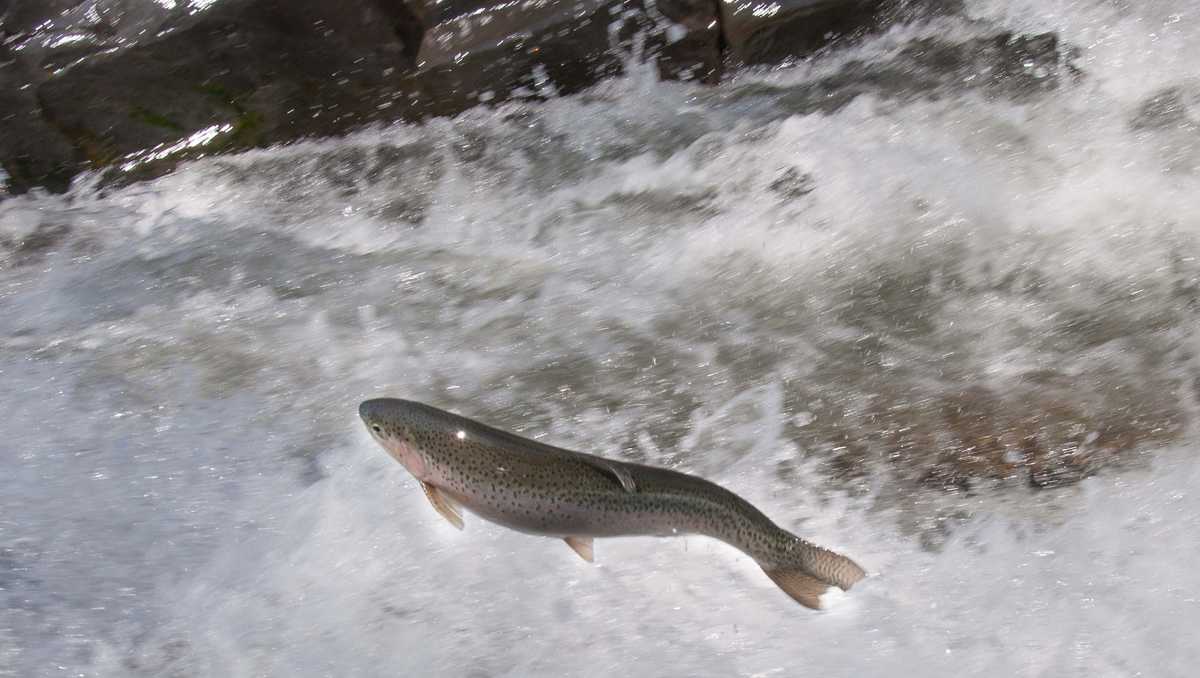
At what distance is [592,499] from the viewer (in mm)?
2662

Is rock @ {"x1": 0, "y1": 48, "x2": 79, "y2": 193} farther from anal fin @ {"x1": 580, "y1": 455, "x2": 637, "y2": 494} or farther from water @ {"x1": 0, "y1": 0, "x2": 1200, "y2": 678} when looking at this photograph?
anal fin @ {"x1": 580, "y1": 455, "x2": 637, "y2": 494}

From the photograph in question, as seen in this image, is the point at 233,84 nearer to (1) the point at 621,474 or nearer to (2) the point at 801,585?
(1) the point at 621,474

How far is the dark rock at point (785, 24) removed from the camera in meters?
5.55

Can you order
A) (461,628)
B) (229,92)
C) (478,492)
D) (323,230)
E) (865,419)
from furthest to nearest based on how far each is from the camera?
(229,92) → (323,230) → (865,419) → (461,628) → (478,492)

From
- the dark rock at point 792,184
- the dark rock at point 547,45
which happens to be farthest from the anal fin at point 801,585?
the dark rock at point 547,45

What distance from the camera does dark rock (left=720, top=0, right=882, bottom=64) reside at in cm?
555

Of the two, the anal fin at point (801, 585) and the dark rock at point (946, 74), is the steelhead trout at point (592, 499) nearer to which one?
the anal fin at point (801, 585)

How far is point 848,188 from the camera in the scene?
4.72 m

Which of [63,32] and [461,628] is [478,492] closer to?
[461,628]

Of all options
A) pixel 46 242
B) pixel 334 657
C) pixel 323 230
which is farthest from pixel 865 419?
pixel 46 242

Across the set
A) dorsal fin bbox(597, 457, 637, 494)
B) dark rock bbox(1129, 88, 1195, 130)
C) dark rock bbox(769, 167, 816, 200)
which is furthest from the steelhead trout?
→ dark rock bbox(1129, 88, 1195, 130)

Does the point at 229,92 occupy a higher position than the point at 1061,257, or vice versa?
the point at 229,92

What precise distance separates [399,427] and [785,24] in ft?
11.8

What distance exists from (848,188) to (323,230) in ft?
8.60
